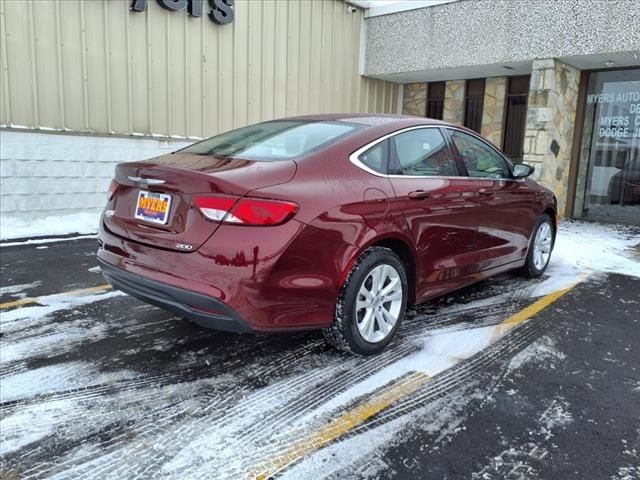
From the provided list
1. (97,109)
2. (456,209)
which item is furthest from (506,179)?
(97,109)

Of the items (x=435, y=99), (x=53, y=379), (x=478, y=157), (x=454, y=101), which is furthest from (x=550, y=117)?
(x=53, y=379)

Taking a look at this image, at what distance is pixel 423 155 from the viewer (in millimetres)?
3717

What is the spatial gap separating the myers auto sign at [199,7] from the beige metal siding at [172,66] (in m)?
0.11

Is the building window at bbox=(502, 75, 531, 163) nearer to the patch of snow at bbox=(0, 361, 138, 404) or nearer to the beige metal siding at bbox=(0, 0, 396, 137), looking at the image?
the beige metal siding at bbox=(0, 0, 396, 137)

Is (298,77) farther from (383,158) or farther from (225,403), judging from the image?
(225,403)

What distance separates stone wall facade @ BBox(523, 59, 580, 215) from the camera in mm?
8430

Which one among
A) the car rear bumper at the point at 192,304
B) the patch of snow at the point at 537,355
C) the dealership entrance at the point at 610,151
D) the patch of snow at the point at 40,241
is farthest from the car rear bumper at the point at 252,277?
the dealership entrance at the point at 610,151

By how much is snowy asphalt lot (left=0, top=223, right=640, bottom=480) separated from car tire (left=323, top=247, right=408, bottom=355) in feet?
0.44

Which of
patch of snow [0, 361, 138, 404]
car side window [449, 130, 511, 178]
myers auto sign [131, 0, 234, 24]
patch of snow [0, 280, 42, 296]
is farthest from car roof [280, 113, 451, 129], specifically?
myers auto sign [131, 0, 234, 24]

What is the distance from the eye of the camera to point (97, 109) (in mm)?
7770

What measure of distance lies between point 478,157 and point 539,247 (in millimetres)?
1509

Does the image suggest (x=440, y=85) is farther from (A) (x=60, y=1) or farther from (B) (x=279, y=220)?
(B) (x=279, y=220)

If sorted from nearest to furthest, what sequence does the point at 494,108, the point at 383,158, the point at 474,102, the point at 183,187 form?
the point at 183,187 → the point at 383,158 → the point at 494,108 → the point at 474,102

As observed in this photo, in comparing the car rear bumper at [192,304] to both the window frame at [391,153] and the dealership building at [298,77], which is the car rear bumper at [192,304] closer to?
the window frame at [391,153]
